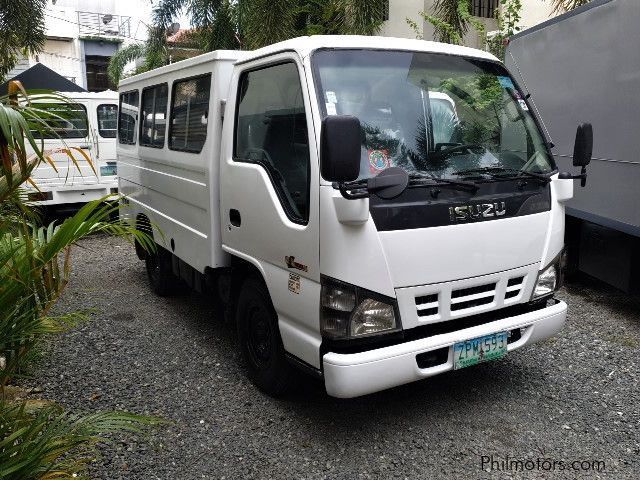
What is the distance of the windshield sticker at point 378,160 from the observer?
3141 millimetres

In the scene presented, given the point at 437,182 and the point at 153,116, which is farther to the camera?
the point at 153,116

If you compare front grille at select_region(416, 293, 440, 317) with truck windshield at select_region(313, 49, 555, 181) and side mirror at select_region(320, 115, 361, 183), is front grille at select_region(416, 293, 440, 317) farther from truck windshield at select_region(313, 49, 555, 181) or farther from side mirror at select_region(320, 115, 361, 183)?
side mirror at select_region(320, 115, 361, 183)

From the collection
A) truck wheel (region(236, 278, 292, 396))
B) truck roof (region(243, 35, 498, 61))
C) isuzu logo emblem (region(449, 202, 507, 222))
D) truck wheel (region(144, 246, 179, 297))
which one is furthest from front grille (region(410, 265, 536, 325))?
truck wheel (region(144, 246, 179, 297))

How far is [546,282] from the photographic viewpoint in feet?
11.9

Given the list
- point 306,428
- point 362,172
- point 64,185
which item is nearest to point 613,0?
point 362,172

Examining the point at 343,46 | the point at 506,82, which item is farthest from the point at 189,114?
the point at 506,82

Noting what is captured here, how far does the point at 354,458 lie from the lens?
125 inches

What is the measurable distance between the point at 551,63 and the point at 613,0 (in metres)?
1.15

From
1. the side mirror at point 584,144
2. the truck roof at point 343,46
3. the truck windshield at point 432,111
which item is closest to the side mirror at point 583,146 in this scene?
the side mirror at point 584,144

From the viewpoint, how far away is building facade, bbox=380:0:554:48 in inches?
528

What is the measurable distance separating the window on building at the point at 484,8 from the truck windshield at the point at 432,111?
1255cm

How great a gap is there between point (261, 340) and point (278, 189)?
1.07 meters

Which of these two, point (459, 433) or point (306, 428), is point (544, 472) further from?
point (306, 428)

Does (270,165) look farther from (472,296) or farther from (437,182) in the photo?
(472,296)
